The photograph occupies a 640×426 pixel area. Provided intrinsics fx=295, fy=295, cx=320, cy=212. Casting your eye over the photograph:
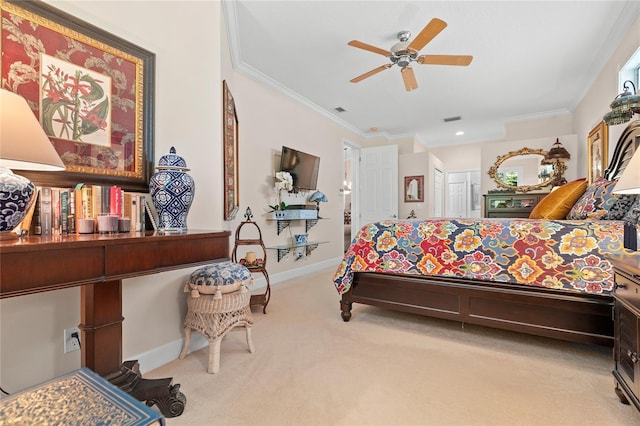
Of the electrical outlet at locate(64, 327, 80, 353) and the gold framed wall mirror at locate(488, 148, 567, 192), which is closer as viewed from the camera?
the electrical outlet at locate(64, 327, 80, 353)

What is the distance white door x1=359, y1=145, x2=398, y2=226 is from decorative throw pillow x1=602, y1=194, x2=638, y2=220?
12.9 ft

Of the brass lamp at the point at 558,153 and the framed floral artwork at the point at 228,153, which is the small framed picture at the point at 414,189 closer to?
the brass lamp at the point at 558,153

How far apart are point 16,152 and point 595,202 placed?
325cm

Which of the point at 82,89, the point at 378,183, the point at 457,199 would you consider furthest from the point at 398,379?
the point at 457,199

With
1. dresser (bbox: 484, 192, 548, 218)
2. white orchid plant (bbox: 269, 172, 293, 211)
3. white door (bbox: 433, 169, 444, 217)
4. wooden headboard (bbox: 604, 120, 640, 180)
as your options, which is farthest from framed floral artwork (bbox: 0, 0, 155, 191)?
white door (bbox: 433, 169, 444, 217)

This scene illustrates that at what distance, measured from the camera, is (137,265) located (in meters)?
1.12

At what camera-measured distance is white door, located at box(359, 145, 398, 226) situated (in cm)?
595

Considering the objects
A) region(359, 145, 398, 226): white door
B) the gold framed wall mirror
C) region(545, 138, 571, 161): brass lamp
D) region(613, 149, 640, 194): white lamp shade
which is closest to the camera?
region(613, 149, 640, 194): white lamp shade

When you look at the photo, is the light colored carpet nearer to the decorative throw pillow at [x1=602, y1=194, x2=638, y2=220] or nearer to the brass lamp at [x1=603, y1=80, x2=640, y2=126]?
the decorative throw pillow at [x1=602, y1=194, x2=638, y2=220]

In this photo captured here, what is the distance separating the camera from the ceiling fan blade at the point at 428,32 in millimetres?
2149

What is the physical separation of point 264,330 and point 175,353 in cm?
66

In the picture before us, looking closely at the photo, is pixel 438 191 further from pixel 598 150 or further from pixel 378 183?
pixel 598 150

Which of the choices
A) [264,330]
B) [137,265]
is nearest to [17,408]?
[137,265]

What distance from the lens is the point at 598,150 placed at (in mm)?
3557
